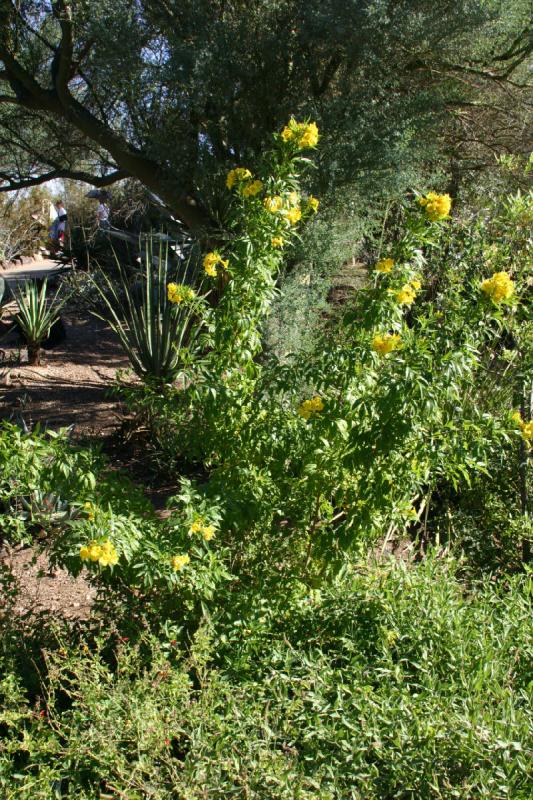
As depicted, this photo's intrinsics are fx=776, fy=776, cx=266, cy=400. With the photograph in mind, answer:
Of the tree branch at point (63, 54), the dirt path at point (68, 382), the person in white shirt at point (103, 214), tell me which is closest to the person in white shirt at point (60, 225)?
the person in white shirt at point (103, 214)

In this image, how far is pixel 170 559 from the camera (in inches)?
98.1

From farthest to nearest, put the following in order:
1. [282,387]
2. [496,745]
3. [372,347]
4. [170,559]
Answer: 1. [282,387]
2. [372,347]
3. [170,559]
4. [496,745]

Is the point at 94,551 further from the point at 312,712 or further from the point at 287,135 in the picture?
the point at 287,135

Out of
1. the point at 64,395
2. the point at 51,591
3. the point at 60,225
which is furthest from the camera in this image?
the point at 60,225

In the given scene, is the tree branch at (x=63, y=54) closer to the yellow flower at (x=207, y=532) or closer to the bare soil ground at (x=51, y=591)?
the bare soil ground at (x=51, y=591)

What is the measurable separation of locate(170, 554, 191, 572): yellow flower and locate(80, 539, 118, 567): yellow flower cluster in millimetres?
214

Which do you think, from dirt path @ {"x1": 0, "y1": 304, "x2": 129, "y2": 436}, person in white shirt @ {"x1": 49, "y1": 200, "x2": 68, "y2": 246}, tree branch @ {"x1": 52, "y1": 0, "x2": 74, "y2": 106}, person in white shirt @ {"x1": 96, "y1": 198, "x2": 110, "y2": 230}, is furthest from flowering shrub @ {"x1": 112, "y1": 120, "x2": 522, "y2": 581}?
person in white shirt @ {"x1": 49, "y1": 200, "x2": 68, "y2": 246}

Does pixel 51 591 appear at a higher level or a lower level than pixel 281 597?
lower

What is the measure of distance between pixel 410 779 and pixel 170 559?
95 cm

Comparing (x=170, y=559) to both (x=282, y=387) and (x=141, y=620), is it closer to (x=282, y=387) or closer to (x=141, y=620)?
(x=141, y=620)

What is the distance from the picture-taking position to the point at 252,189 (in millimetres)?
3068

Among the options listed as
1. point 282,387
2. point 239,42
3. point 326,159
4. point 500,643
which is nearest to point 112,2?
point 239,42

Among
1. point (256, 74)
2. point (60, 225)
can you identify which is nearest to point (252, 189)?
point (256, 74)

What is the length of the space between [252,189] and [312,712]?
1.93 meters
